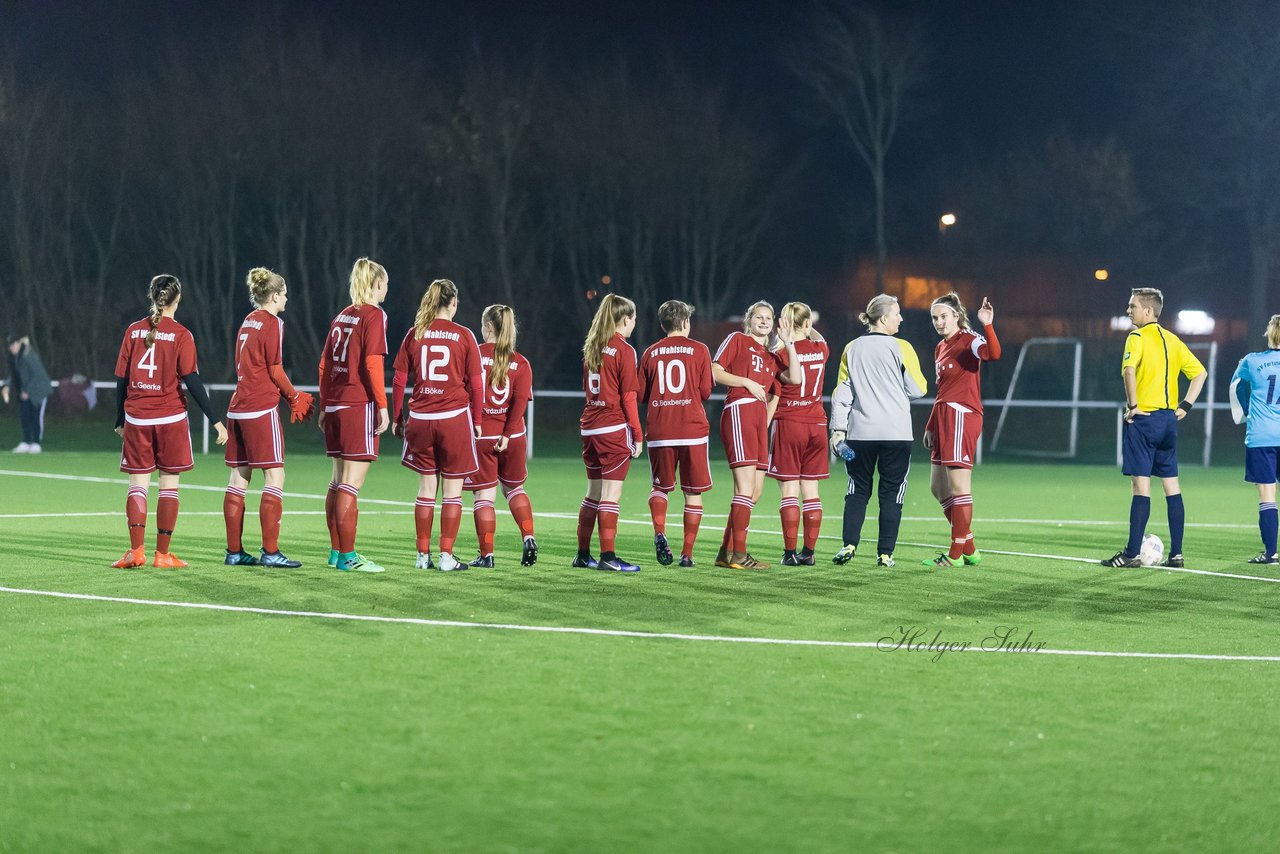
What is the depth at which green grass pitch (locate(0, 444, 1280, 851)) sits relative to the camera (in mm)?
4422

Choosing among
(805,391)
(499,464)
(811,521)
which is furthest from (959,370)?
(499,464)

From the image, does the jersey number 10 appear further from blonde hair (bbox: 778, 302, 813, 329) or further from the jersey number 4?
the jersey number 4

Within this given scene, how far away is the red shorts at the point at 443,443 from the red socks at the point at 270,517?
3.21ft

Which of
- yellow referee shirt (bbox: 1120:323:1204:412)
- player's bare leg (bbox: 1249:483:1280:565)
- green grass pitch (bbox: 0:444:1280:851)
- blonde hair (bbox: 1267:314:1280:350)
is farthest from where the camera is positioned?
player's bare leg (bbox: 1249:483:1280:565)

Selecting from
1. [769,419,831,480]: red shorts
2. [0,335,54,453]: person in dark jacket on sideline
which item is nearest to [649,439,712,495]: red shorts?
[769,419,831,480]: red shorts

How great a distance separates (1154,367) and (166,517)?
701 centimetres

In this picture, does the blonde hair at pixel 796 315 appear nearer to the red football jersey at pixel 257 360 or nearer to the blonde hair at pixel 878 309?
the blonde hair at pixel 878 309

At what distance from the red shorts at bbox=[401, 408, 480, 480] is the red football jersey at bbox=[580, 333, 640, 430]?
774mm

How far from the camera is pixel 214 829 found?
4.32 meters

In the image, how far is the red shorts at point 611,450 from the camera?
401 inches

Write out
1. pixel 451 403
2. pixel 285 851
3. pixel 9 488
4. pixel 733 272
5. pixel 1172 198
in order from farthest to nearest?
pixel 733 272
pixel 1172 198
pixel 9 488
pixel 451 403
pixel 285 851

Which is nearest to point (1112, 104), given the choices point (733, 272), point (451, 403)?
point (733, 272)

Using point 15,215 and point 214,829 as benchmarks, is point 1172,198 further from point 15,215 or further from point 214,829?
point 214,829

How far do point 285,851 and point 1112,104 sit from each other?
43.2 m
